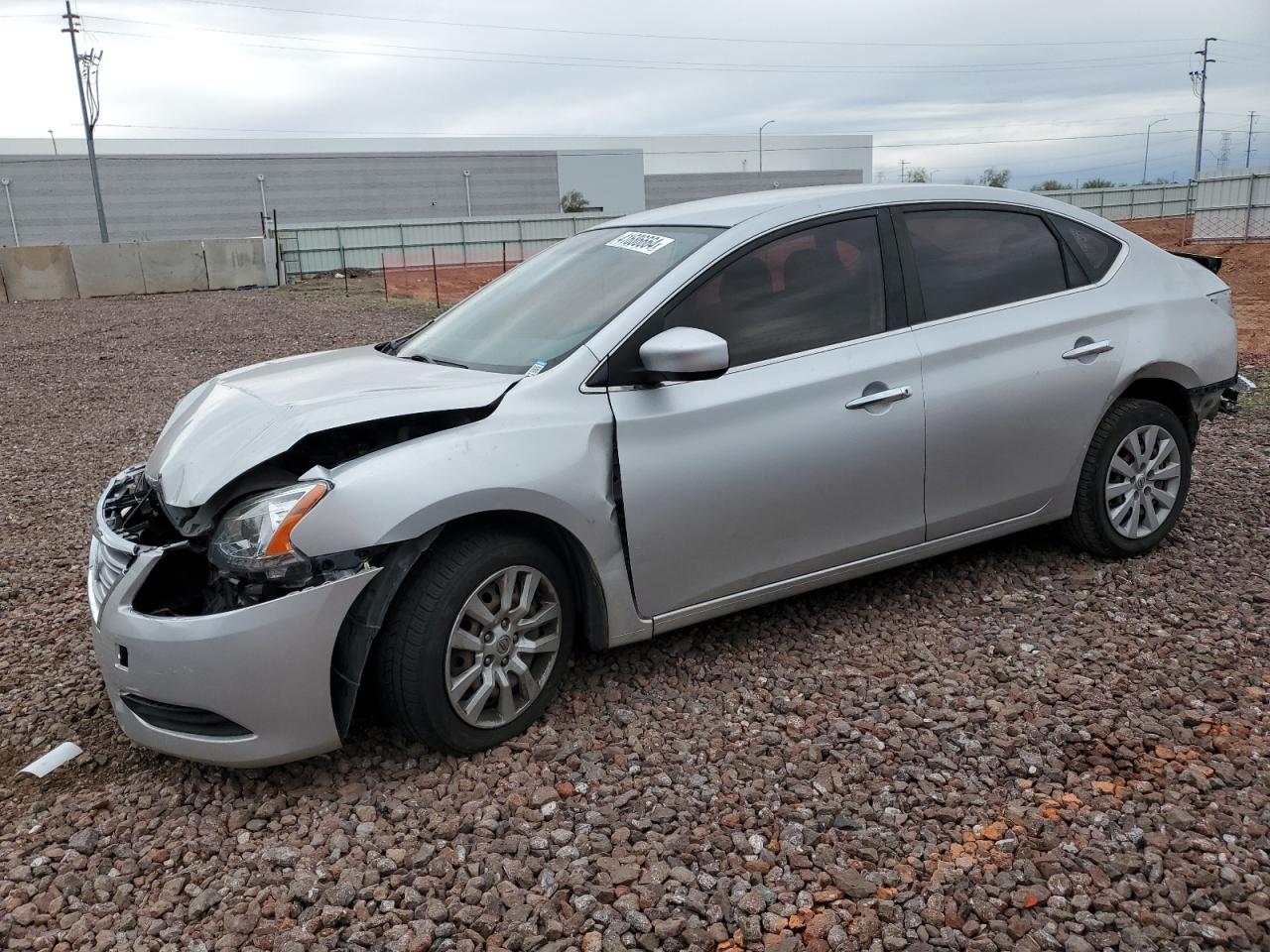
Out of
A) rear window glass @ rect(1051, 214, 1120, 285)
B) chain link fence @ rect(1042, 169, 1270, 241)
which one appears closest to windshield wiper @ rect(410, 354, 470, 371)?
rear window glass @ rect(1051, 214, 1120, 285)

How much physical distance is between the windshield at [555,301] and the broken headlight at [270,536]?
0.93 meters

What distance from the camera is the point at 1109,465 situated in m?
4.55

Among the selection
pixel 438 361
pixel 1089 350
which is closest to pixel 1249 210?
pixel 1089 350

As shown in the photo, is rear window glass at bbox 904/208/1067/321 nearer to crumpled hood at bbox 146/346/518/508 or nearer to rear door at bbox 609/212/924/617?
rear door at bbox 609/212/924/617

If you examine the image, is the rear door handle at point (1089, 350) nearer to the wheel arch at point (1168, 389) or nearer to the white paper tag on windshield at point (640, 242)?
the wheel arch at point (1168, 389)

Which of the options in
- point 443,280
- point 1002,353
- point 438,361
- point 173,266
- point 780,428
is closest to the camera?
point 780,428

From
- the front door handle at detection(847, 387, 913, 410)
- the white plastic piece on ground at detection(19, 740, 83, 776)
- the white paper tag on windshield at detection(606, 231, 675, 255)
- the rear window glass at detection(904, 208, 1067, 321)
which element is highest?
the white paper tag on windshield at detection(606, 231, 675, 255)

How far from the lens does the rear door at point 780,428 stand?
348 centimetres

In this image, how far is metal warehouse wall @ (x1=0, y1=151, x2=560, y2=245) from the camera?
200 feet

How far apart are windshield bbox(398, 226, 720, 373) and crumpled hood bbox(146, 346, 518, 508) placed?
0.64 feet

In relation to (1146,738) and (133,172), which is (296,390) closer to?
(1146,738)

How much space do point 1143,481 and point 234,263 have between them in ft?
96.8

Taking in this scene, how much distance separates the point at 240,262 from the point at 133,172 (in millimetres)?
40708

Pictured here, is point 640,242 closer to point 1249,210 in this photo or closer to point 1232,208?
point 1249,210
